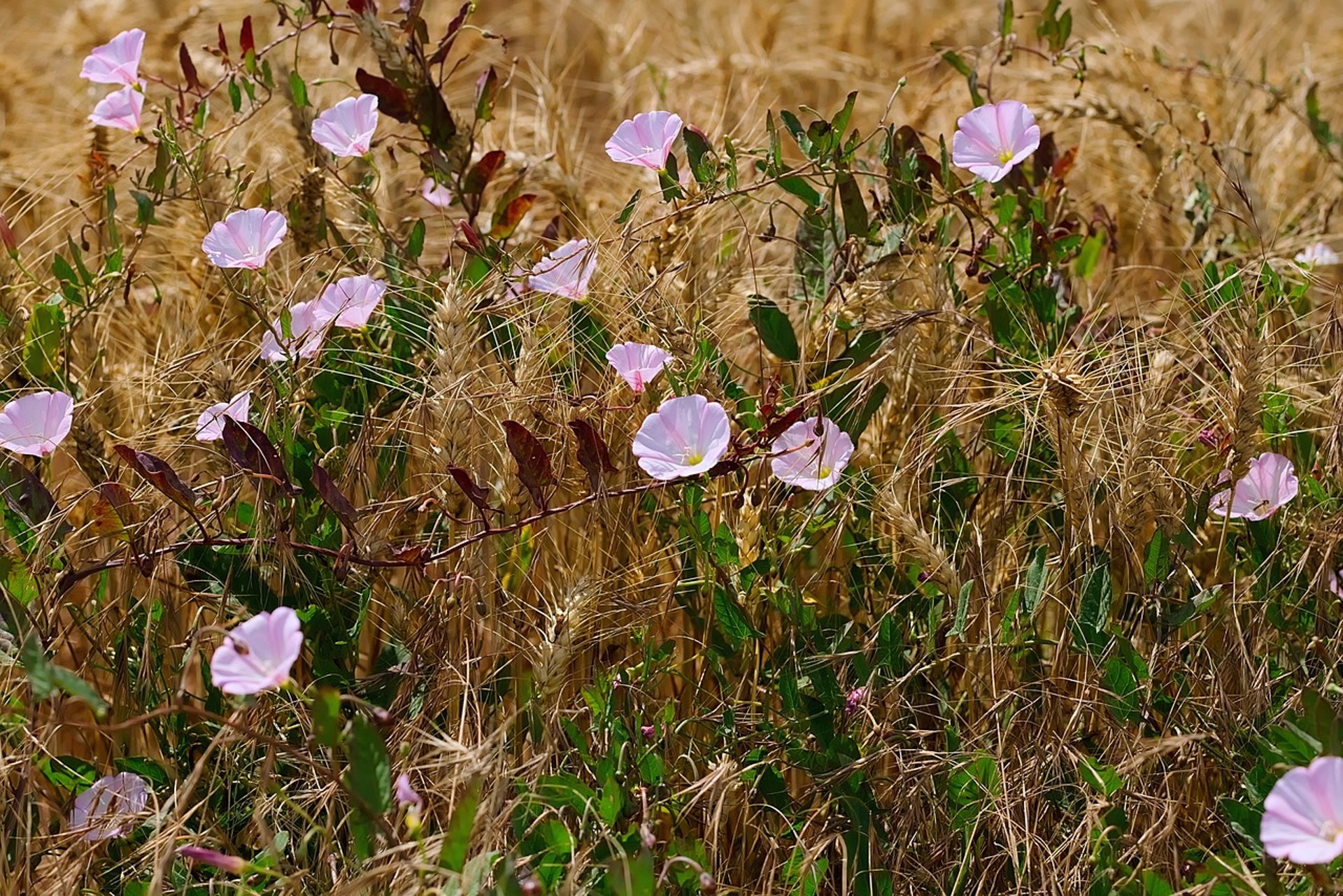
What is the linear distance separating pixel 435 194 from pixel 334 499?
25.0 inches

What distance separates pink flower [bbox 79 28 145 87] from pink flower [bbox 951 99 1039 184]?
89 cm

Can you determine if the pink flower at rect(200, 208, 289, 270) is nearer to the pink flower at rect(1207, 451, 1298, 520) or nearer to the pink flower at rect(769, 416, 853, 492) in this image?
the pink flower at rect(769, 416, 853, 492)

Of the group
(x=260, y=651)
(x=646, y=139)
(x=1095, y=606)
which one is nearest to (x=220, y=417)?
(x=260, y=651)

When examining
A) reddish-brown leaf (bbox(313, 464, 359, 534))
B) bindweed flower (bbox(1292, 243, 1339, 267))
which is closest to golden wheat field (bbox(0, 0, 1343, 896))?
reddish-brown leaf (bbox(313, 464, 359, 534))

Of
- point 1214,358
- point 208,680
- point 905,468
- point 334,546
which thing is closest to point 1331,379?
point 1214,358

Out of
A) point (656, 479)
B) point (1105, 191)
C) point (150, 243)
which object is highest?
point (656, 479)

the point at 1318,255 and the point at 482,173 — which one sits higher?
the point at 482,173

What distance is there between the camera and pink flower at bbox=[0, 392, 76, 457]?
3.94 ft

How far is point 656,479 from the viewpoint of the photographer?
1.18 meters

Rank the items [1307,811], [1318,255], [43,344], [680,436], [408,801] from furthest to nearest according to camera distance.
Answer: [1318,255]
[43,344]
[680,436]
[408,801]
[1307,811]

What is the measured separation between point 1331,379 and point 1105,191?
0.84 m

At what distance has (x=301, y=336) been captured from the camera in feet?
4.21

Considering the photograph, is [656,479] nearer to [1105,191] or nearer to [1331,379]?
[1331,379]

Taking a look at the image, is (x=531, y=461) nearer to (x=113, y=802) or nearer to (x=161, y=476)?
(x=161, y=476)
